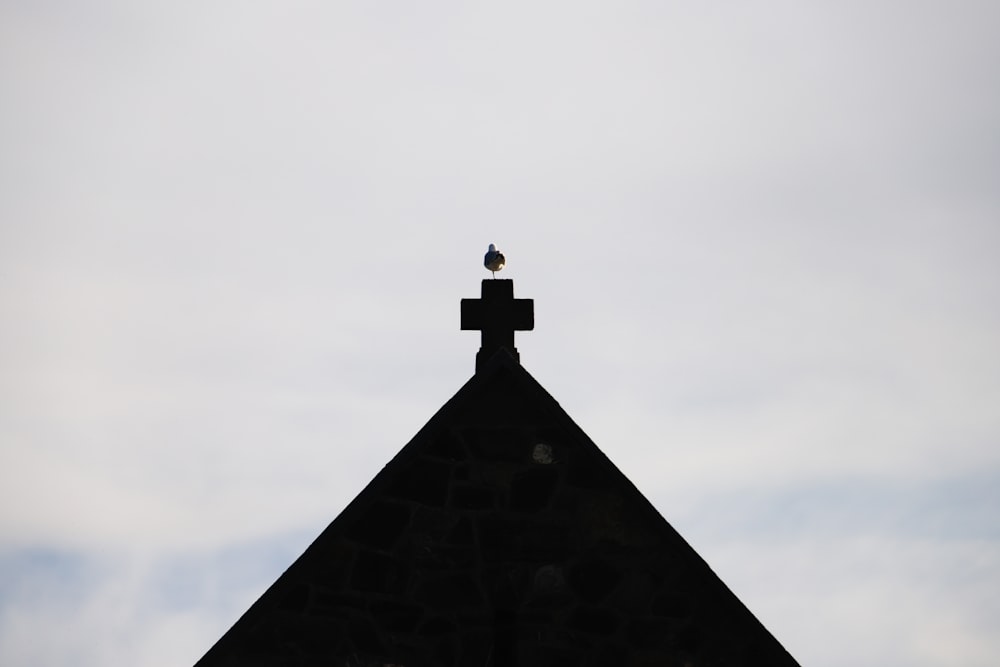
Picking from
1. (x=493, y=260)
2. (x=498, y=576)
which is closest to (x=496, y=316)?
(x=493, y=260)

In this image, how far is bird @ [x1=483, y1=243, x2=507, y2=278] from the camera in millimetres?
13008

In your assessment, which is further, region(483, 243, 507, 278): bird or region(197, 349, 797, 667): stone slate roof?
region(483, 243, 507, 278): bird

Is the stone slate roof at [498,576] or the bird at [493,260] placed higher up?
the bird at [493,260]

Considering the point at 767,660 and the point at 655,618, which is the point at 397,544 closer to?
the point at 655,618

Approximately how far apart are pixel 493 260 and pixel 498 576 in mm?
3044

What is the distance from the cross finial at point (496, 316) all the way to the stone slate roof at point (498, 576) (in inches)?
39.7

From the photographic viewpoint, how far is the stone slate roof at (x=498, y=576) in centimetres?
1104

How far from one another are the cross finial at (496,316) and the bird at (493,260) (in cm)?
13

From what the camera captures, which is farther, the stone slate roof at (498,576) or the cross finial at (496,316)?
the cross finial at (496,316)

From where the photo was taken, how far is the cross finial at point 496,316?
41.7 ft

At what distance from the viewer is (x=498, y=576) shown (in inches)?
446

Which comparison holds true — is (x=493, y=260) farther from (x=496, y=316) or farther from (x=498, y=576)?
(x=498, y=576)

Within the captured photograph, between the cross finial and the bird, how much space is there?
13 cm

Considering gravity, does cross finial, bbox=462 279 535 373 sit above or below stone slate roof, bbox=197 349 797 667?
above
